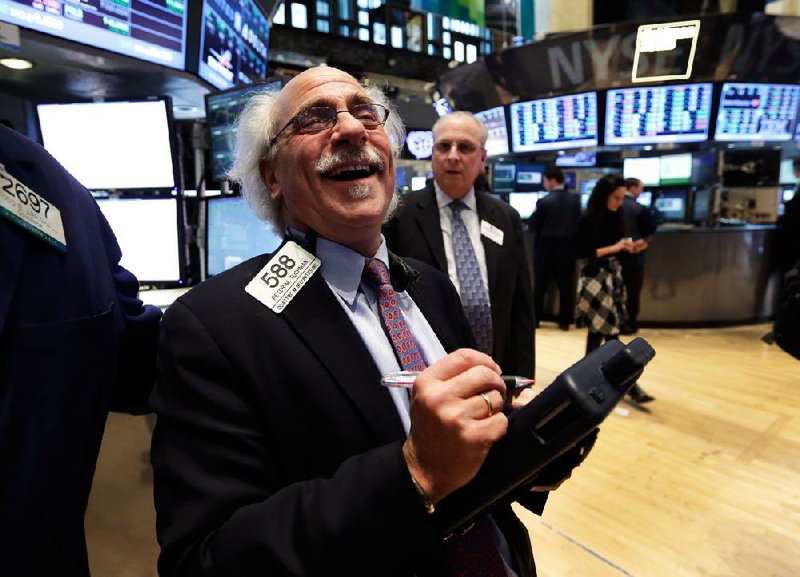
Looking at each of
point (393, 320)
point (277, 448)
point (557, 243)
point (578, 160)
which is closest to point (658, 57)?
point (557, 243)

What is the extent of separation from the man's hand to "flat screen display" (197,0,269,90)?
2.23 m

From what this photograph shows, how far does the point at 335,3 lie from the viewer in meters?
18.1

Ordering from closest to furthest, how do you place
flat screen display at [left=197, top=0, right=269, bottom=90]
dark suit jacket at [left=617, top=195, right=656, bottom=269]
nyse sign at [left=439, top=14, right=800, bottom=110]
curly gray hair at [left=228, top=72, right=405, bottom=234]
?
curly gray hair at [left=228, top=72, right=405, bottom=234]
flat screen display at [left=197, top=0, right=269, bottom=90]
dark suit jacket at [left=617, top=195, right=656, bottom=269]
nyse sign at [left=439, top=14, right=800, bottom=110]

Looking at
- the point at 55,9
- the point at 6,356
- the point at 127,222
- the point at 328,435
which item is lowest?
the point at 328,435

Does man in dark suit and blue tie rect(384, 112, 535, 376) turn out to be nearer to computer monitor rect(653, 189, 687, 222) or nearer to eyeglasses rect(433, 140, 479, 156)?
eyeglasses rect(433, 140, 479, 156)

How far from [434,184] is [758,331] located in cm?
513

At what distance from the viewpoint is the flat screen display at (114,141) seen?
1982 mm

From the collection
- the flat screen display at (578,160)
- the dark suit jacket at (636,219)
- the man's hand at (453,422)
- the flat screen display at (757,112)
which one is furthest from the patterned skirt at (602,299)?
the flat screen display at (578,160)

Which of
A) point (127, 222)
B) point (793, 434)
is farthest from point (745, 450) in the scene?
point (127, 222)

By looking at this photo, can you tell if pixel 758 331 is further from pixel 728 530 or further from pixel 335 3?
pixel 335 3

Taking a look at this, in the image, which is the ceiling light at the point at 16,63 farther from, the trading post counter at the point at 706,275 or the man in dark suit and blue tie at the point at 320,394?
the trading post counter at the point at 706,275

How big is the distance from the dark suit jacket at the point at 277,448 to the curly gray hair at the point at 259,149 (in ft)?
0.90

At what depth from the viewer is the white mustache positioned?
3.37 feet

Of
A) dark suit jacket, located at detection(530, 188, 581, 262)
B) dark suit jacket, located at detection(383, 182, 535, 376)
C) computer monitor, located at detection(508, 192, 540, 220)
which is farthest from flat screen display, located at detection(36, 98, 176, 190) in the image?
computer monitor, located at detection(508, 192, 540, 220)
